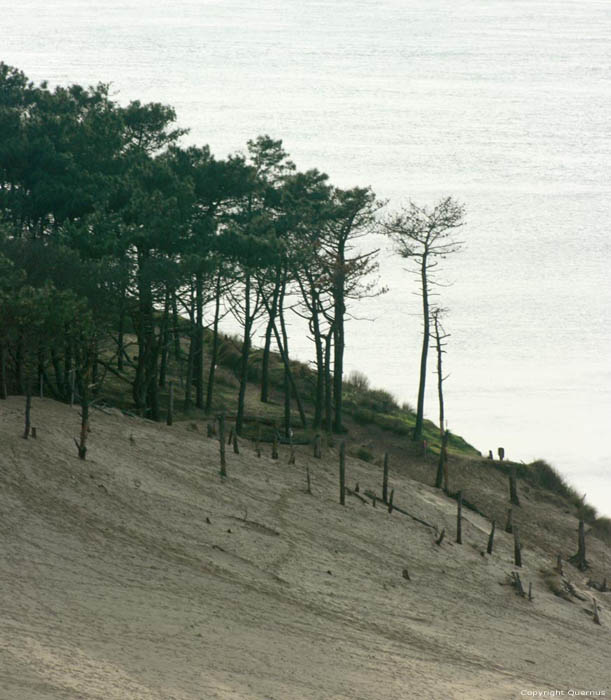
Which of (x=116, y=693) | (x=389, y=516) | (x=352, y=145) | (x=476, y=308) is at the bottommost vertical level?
(x=116, y=693)

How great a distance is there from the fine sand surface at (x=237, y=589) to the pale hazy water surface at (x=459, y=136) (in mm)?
19759

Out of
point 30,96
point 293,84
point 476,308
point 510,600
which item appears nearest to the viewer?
point 510,600

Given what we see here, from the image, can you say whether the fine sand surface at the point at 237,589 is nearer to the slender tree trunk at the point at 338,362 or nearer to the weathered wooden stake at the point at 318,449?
the weathered wooden stake at the point at 318,449

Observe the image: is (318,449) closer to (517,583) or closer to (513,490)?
(513,490)

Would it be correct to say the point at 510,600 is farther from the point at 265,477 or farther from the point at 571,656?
the point at 265,477

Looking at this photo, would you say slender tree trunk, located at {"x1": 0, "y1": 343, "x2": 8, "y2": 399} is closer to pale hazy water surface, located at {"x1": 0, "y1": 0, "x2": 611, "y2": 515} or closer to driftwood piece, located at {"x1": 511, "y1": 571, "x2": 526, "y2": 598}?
driftwood piece, located at {"x1": 511, "y1": 571, "x2": 526, "y2": 598}

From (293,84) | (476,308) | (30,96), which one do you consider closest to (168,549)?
(30,96)

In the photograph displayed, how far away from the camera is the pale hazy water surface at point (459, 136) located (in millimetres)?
70062

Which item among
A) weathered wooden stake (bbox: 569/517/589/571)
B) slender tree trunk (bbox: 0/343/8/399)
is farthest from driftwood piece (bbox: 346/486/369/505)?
slender tree trunk (bbox: 0/343/8/399)

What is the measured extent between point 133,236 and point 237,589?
16383 millimetres

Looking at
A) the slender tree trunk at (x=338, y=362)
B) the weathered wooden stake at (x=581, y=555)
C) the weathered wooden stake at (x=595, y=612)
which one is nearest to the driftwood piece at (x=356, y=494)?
the weathered wooden stake at (x=581, y=555)

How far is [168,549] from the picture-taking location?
29547mm

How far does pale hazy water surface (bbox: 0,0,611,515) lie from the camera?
230 feet

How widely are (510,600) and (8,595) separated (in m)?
15.0
